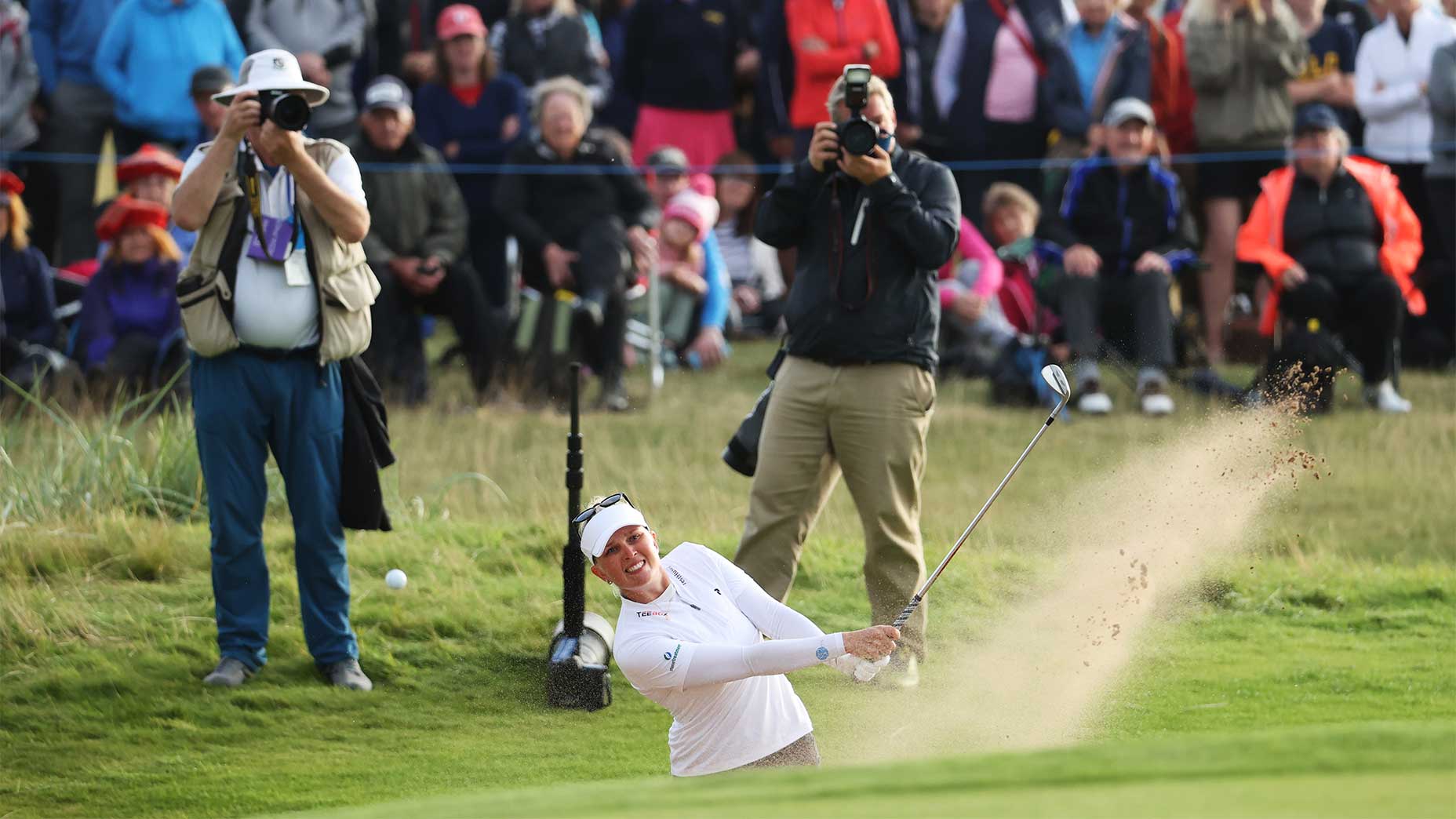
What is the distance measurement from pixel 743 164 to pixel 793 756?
34.7ft

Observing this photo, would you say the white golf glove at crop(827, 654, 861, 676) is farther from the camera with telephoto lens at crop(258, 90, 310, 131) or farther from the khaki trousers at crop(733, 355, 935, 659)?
the camera with telephoto lens at crop(258, 90, 310, 131)

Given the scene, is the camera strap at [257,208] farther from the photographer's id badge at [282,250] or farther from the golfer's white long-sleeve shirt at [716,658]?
the golfer's white long-sleeve shirt at [716,658]

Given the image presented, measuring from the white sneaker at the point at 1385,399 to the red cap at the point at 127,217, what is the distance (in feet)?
25.3

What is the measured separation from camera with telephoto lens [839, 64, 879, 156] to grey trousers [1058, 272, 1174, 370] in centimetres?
593

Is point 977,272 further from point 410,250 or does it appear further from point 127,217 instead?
point 127,217

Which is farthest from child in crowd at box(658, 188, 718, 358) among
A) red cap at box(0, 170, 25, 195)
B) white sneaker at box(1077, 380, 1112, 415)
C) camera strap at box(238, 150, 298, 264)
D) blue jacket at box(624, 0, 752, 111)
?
camera strap at box(238, 150, 298, 264)

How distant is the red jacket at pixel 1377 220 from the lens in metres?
14.2

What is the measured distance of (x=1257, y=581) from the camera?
10.4 meters

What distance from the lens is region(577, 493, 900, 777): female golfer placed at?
6406mm

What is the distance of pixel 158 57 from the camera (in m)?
15.3

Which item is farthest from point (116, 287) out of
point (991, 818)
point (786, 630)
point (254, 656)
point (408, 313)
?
point (991, 818)

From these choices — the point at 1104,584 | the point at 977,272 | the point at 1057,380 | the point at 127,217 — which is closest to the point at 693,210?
the point at 977,272

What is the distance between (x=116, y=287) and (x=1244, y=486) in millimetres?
7531

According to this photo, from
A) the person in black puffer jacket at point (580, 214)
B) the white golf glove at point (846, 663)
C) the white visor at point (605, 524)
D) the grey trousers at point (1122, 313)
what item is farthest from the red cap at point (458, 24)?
the white golf glove at point (846, 663)
